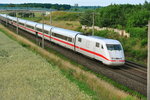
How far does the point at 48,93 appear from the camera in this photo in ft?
55.6

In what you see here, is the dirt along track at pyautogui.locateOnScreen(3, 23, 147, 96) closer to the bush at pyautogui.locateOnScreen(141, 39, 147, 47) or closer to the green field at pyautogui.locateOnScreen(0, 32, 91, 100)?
the green field at pyautogui.locateOnScreen(0, 32, 91, 100)

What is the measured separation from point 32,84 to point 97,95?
→ 5.78 metres

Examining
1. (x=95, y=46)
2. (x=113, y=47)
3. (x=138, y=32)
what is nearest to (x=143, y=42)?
(x=138, y=32)

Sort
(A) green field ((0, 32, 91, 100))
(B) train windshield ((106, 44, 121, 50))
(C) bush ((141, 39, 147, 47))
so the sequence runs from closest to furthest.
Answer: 1. (A) green field ((0, 32, 91, 100))
2. (B) train windshield ((106, 44, 121, 50))
3. (C) bush ((141, 39, 147, 47))

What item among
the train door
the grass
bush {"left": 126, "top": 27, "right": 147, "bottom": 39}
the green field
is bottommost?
the grass

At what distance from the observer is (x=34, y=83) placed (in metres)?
19.8

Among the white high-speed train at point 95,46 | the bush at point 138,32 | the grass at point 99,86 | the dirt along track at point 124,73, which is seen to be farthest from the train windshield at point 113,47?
the bush at point 138,32

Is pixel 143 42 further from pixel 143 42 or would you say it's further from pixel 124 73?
pixel 124 73

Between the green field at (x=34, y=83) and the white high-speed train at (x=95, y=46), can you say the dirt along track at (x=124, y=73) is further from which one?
the green field at (x=34, y=83)

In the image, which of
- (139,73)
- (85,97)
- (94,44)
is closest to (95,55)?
(94,44)

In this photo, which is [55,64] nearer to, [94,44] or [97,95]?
[94,44]

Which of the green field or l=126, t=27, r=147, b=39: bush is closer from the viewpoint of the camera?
the green field

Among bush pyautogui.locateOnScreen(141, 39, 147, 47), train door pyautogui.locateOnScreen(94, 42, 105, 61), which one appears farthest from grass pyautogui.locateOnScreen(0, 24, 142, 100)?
bush pyautogui.locateOnScreen(141, 39, 147, 47)

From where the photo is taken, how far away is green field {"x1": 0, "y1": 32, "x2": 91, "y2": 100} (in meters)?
16.3
